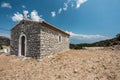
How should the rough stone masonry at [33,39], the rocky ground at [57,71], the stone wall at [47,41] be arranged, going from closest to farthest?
the rocky ground at [57,71], the rough stone masonry at [33,39], the stone wall at [47,41]

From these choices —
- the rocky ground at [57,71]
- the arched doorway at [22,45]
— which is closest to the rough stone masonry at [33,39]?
the arched doorway at [22,45]

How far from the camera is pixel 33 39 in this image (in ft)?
44.1

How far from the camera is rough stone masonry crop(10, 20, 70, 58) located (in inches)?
511

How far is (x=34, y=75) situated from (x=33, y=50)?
4139 millimetres

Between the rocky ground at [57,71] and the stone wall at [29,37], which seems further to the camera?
the stone wall at [29,37]

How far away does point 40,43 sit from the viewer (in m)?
12.8

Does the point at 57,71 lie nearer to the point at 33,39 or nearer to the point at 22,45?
the point at 33,39

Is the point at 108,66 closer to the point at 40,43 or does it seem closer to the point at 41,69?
the point at 41,69

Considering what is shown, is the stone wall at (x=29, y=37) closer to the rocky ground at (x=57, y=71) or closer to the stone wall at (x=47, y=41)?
the stone wall at (x=47, y=41)

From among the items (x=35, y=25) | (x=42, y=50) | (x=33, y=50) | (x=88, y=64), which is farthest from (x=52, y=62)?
(x=35, y=25)

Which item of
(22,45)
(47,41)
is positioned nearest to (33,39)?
(47,41)

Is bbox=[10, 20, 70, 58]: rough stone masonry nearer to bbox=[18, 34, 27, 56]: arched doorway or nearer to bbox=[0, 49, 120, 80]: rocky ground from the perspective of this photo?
bbox=[18, 34, 27, 56]: arched doorway

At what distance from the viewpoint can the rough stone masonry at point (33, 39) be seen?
1298 centimetres

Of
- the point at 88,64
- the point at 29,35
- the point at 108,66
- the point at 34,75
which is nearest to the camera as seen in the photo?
the point at 34,75
